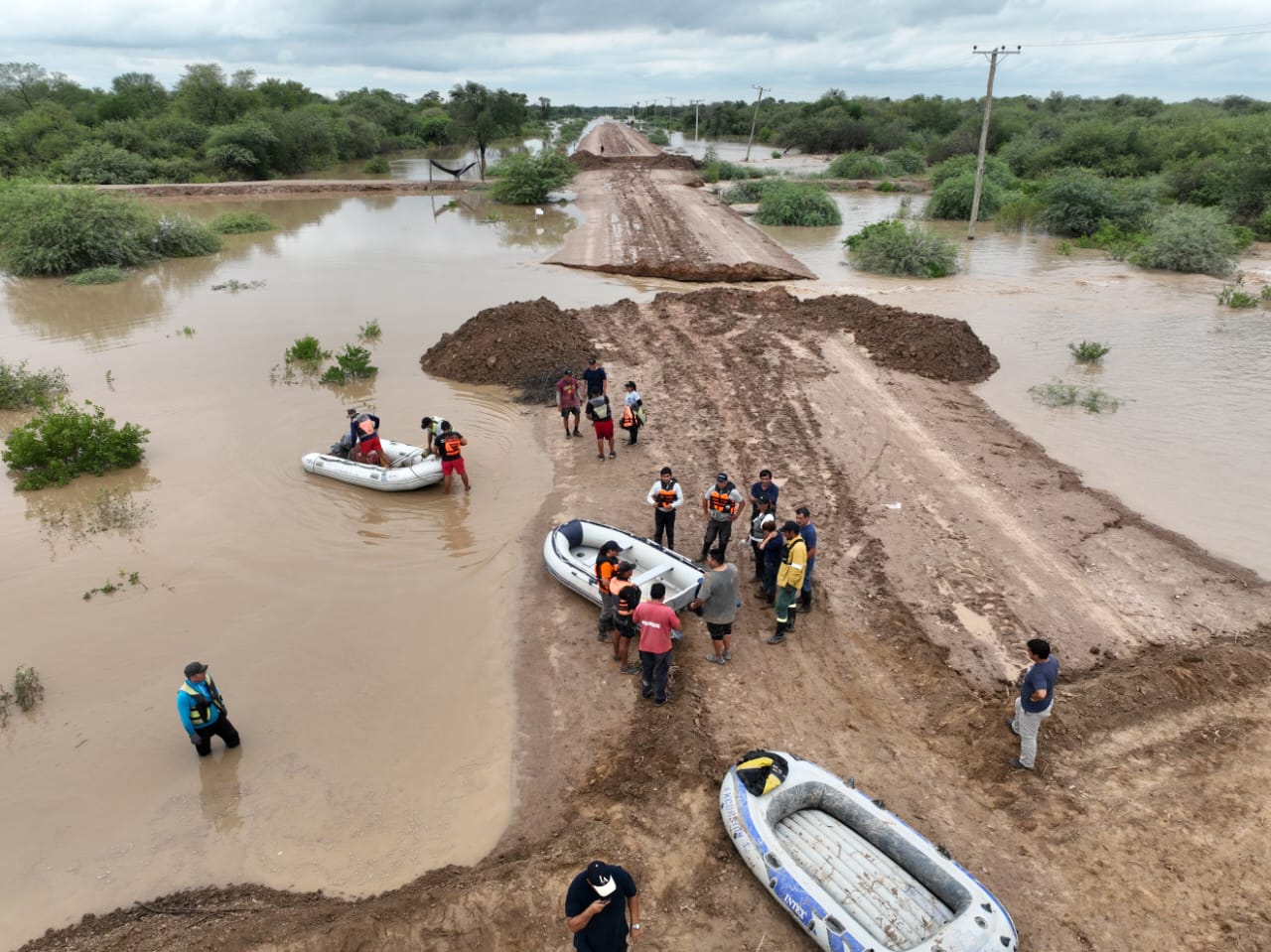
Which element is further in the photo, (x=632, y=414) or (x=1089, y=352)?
(x=1089, y=352)

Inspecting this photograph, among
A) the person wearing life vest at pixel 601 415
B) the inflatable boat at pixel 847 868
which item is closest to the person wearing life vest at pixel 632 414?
the person wearing life vest at pixel 601 415

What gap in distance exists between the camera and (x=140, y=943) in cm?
530

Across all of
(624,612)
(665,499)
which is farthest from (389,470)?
(624,612)

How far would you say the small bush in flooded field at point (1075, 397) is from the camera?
47.5ft

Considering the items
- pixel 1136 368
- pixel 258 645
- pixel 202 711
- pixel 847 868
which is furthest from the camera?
pixel 1136 368

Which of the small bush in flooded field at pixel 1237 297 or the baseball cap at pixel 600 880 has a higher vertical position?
the small bush in flooded field at pixel 1237 297

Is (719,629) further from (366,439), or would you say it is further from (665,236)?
(665,236)

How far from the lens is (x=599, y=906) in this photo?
4105 mm

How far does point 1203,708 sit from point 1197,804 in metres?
1.34

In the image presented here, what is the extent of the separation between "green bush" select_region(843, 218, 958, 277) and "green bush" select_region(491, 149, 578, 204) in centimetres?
2258

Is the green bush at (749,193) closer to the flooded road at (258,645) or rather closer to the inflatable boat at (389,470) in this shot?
the flooded road at (258,645)

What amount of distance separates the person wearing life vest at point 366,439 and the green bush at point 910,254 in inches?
799

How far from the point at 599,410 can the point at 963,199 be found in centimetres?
3244

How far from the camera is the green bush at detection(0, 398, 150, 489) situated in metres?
12.2
